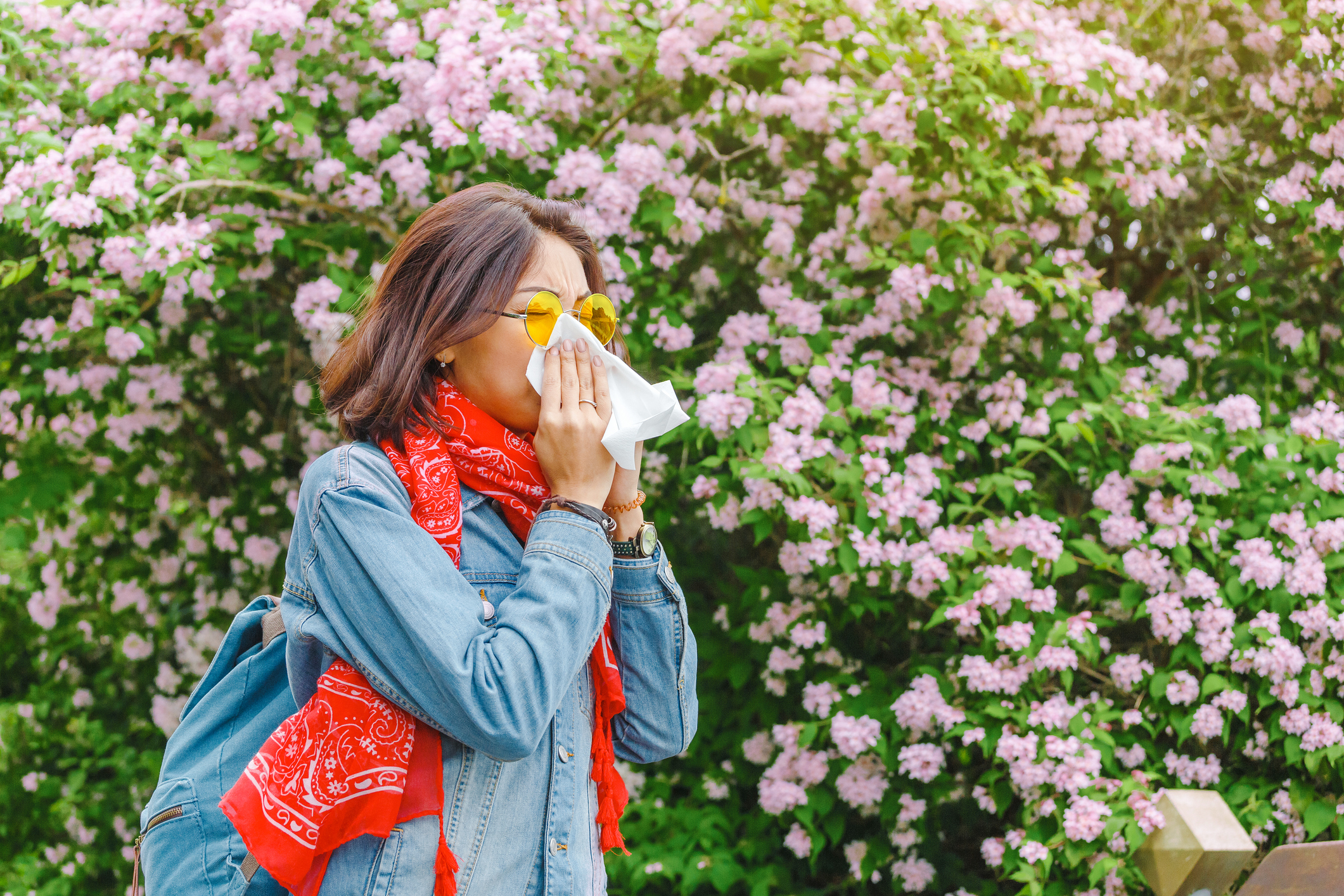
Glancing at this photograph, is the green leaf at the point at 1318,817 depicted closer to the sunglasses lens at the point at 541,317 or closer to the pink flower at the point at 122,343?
the sunglasses lens at the point at 541,317

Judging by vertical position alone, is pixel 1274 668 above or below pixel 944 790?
above

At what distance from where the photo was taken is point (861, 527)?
2.63 m

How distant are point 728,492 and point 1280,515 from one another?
1.47 m

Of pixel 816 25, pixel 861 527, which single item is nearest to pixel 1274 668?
pixel 861 527

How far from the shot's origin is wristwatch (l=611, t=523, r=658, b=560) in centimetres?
136

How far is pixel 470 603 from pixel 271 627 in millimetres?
373

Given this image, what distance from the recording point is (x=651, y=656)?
1.40 meters

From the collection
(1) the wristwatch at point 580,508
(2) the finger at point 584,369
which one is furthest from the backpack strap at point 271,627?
(2) the finger at point 584,369

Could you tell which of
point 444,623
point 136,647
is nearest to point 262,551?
point 136,647

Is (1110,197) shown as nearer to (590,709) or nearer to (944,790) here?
(944,790)

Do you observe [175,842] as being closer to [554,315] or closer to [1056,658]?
[554,315]

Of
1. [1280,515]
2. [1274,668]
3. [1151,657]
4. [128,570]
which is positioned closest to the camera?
[1274,668]

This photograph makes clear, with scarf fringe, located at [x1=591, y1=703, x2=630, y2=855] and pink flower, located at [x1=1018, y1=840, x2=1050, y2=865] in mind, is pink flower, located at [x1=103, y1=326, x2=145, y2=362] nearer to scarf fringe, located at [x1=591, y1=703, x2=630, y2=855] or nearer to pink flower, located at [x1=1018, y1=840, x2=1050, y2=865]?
scarf fringe, located at [x1=591, y1=703, x2=630, y2=855]

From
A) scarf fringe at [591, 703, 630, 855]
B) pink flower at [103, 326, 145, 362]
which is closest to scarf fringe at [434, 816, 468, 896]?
scarf fringe at [591, 703, 630, 855]
